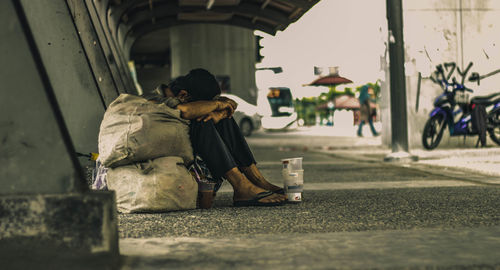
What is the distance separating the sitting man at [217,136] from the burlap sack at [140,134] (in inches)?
5.1

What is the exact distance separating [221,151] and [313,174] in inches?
145

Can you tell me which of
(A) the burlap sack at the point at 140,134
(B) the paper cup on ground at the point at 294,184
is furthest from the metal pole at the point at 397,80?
(A) the burlap sack at the point at 140,134

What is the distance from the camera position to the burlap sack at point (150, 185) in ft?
15.2

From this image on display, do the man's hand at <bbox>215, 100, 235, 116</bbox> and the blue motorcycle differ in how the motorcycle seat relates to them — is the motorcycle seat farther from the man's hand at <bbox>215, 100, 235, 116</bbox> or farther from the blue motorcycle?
the man's hand at <bbox>215, 100, 235, 116</bbox>

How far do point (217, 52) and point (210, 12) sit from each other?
15989 millimetres

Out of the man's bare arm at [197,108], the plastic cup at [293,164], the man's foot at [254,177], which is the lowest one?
the man's foot at [254,177]

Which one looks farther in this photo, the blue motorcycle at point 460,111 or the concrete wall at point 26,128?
the blue motorcycle at point 460,111

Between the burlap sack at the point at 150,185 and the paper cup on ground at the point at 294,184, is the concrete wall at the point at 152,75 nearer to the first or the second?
the paper cup on ground at the point at 294,184

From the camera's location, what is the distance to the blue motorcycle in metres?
13.1

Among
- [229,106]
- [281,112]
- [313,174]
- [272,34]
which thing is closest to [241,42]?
[281,112]

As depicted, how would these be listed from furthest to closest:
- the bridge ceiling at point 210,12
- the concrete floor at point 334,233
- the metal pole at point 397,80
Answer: the bridge ceiling at point 210,12
the metal pole at point 397,80
the concrete floor at point 334,233

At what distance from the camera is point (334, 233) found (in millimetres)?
3783

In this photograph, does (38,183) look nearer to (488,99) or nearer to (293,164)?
(293,164)

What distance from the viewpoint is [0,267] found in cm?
278
